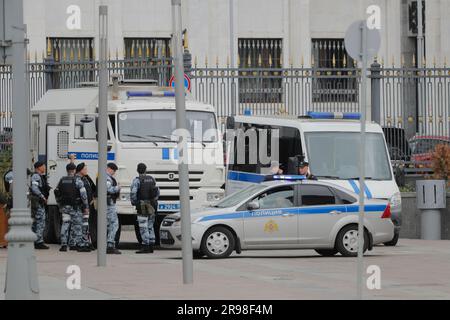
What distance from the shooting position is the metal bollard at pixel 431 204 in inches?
1262

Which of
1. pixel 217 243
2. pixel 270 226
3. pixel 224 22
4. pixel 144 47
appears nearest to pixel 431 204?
pixel 270 226

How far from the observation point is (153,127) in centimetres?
2838

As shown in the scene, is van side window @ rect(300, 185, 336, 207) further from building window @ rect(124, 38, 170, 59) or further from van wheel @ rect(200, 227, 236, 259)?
building window @ rect(124, 38, 170, 59)

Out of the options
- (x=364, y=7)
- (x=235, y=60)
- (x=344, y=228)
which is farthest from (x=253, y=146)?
(x=364, y=7)

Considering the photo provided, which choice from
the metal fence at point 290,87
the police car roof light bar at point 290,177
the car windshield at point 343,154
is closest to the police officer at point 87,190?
the police car roof light bar at point 290,177

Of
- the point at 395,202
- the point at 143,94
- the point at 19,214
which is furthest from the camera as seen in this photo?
A: the point at 143,94

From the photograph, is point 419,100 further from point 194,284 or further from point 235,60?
point 194,284

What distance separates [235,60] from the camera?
4906 cm

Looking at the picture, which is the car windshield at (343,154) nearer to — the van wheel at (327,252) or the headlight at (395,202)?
the headlight at (395,202)

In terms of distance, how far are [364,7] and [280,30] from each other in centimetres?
343

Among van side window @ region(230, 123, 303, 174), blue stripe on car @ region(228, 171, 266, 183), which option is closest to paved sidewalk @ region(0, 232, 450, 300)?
blue stripe on car @ region(228, 171, 266, 183)

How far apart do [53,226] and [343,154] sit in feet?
21.1

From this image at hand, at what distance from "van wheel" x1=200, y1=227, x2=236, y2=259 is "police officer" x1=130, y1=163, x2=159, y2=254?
2034mm

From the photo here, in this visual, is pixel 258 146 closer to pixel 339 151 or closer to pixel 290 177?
pixel 339 151
